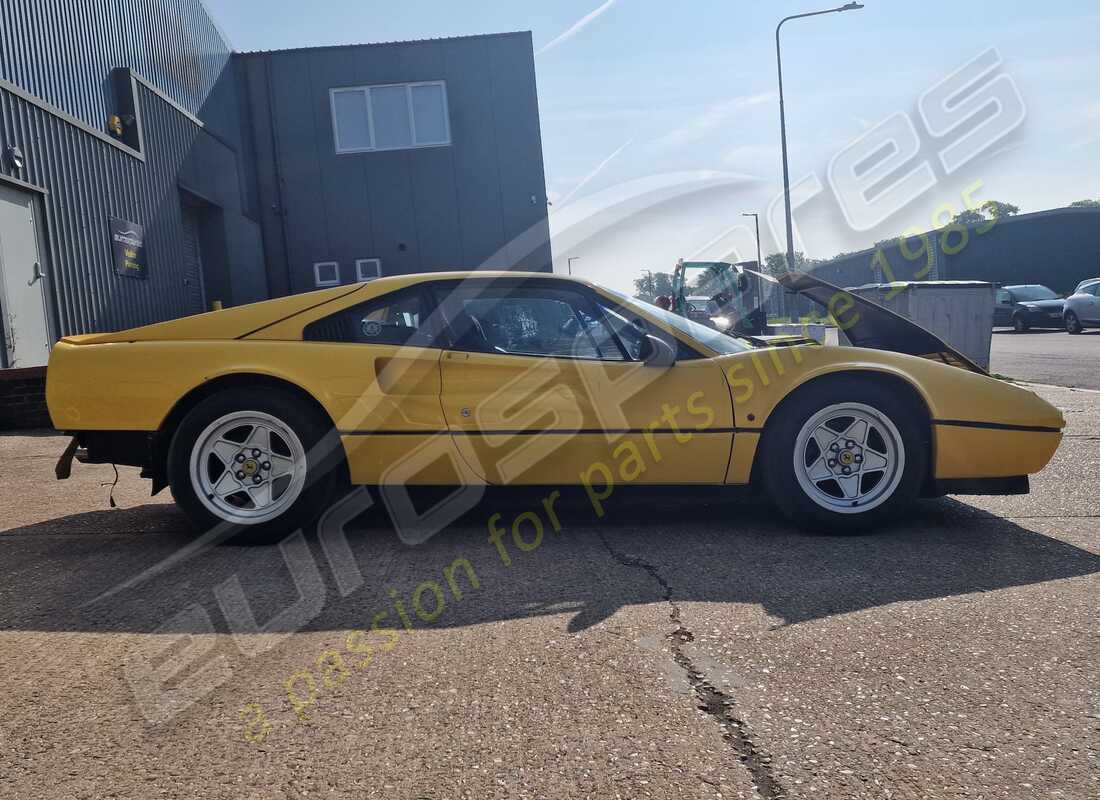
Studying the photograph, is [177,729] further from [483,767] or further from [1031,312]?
[1031,312]

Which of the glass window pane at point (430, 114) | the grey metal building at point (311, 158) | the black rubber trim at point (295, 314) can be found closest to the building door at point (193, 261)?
the grey metal building at point (311, 158)

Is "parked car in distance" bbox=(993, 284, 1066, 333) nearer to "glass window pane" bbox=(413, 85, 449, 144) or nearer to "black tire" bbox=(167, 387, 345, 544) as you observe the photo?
"glass window pane" bbox=(413, 85, 449, 144)

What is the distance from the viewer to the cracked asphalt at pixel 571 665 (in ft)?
5.81

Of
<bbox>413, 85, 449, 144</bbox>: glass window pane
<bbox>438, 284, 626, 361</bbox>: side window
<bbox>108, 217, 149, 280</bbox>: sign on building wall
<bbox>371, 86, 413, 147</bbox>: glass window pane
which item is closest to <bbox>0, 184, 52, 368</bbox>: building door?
<bbox>108, 217, 149, 280</bbox>: sign on building wall

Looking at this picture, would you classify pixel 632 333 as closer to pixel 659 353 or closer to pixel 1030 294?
pixel 659 353

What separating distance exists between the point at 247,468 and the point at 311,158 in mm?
15392

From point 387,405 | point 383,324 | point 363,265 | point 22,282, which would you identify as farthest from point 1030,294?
point 387,405

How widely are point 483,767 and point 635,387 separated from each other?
6.98ft

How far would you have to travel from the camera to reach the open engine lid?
417 cm

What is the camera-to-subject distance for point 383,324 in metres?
3.84

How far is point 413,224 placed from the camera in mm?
17734

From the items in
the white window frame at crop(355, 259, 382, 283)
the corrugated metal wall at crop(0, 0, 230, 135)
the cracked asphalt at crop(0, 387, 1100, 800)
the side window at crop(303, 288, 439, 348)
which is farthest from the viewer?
the white window frame at crop(355, 259, 382, 283)

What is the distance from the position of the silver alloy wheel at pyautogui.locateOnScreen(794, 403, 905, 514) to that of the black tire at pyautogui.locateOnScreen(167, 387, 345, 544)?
2.09 metres

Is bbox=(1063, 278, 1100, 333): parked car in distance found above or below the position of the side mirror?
below
